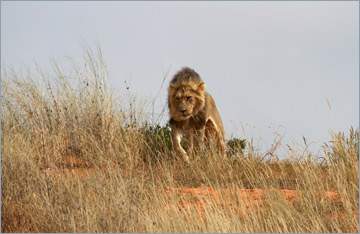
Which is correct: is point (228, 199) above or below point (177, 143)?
below

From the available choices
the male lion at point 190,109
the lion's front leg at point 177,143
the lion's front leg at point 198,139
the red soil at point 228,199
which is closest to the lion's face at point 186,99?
the male lion at point 190,109

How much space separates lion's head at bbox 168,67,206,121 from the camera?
930cm

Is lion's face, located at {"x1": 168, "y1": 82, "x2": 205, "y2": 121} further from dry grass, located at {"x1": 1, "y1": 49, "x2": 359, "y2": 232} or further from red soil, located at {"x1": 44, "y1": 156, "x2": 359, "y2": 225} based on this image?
red soil, located at {"x1": 44, "y1": 156, "x2": 359, "y2": 225}

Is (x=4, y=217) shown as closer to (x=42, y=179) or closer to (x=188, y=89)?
(x=42, y=179)

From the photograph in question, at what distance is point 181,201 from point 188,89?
3.59 m

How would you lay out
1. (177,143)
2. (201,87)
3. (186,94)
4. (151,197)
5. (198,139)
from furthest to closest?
(201,87) < (186,94) < (198,139) < (177,143) < (151,197)

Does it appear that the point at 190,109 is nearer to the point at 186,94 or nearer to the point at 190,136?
A: the point at 186,94

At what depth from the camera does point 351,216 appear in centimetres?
540

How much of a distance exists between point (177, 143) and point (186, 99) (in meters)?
0.87

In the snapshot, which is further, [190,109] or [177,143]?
[190,109]

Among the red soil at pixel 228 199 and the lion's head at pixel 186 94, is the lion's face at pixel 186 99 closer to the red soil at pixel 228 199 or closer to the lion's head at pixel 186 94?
the lion's head at pixel 186 94

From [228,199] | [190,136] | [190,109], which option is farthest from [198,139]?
[228,199]

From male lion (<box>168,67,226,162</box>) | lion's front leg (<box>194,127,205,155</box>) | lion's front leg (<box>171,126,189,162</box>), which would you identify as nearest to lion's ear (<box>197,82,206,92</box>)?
male lion (<box>168,67,226,162</box>)

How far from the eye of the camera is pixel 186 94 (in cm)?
935
